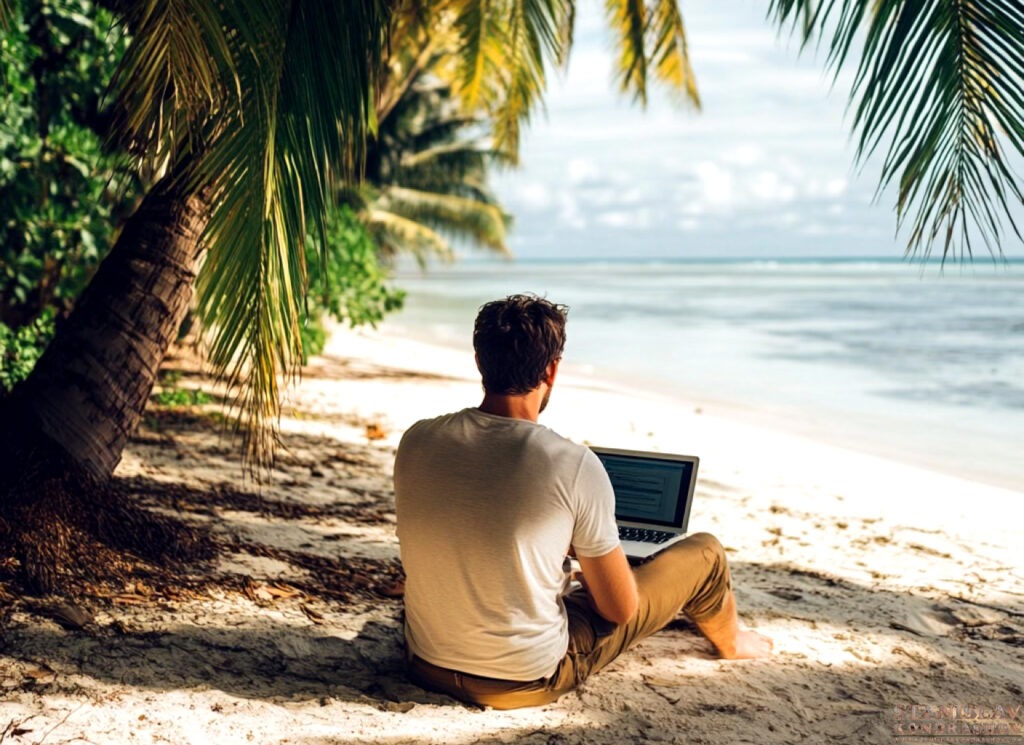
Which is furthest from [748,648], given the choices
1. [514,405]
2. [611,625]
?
[514,405]

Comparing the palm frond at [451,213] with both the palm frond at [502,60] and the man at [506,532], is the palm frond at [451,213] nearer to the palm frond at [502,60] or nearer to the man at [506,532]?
the palm frond at [502,60]

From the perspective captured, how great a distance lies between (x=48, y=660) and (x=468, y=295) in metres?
42.0

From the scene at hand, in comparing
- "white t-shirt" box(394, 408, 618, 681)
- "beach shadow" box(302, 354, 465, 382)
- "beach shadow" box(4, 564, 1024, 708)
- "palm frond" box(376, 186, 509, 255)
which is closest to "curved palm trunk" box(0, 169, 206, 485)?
"beach shadow" box(4, 564, 1024, 708)

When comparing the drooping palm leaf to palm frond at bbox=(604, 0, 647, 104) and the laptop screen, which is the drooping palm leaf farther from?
palm frond at bbox=(604, 0, 647, 104)

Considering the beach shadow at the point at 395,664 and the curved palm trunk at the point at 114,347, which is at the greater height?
the curved palm trunk at the point at 114,347

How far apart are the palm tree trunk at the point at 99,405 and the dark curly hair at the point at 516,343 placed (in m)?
1.70

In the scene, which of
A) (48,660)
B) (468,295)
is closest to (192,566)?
(48,660)

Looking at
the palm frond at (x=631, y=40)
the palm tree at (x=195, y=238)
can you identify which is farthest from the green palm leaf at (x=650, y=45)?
the palm tree at (x=195, y=238)

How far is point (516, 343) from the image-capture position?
9.24 ft

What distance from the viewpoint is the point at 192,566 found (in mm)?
4211

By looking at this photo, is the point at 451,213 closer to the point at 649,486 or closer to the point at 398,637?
the point at 649,486

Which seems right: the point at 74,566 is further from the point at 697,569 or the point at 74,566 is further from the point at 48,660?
the point at 697,569

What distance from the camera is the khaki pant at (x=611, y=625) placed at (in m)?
3.13

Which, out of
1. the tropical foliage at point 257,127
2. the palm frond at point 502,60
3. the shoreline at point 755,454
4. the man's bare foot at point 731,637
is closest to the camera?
the tropical foliage at point 257,127
